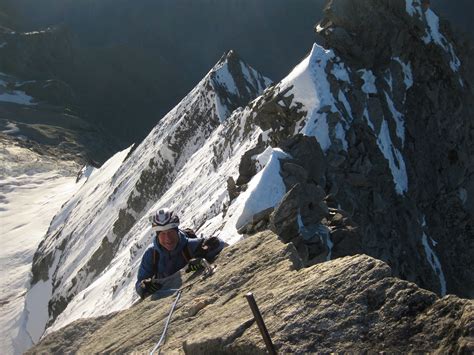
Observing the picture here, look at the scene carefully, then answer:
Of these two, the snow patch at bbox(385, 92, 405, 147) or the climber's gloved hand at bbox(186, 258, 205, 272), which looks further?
the snow patch at bbox(385, 92, 405, 147)

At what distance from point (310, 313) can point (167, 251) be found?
4995 mm

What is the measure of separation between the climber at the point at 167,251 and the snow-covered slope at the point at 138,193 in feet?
49.5

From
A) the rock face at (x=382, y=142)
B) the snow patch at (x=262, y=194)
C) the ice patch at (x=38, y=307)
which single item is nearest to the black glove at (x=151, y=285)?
the rock face at (x=382, y=142)

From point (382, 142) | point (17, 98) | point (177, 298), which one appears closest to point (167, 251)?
point (177, 298)

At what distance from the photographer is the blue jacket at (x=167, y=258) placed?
1023cm

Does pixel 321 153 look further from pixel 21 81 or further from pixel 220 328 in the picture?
pixel 21 81

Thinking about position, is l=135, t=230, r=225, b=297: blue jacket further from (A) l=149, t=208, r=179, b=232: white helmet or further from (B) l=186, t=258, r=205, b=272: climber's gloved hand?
(B) l=186, t=258, r=205, b=272: climber's gloved hand

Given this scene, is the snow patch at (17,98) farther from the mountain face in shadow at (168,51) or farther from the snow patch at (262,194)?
the snow patch at (262,194)

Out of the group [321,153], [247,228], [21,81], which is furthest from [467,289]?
[21,81]

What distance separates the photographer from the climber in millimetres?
9844

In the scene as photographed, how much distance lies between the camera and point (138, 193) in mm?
38938

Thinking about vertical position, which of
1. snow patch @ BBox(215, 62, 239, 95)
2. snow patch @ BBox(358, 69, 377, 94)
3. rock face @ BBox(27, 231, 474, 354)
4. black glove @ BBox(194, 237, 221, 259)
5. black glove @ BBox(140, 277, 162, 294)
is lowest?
rock face @ BBox(27, 231, 474, 354)

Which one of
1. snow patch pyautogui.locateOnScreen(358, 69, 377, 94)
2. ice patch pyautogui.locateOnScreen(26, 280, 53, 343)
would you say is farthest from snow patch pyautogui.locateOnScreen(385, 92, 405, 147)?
ice patch pyautogui.locateOnScreen(26, 280, 53, 343)

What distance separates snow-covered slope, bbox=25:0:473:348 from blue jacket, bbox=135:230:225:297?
3.47 m
